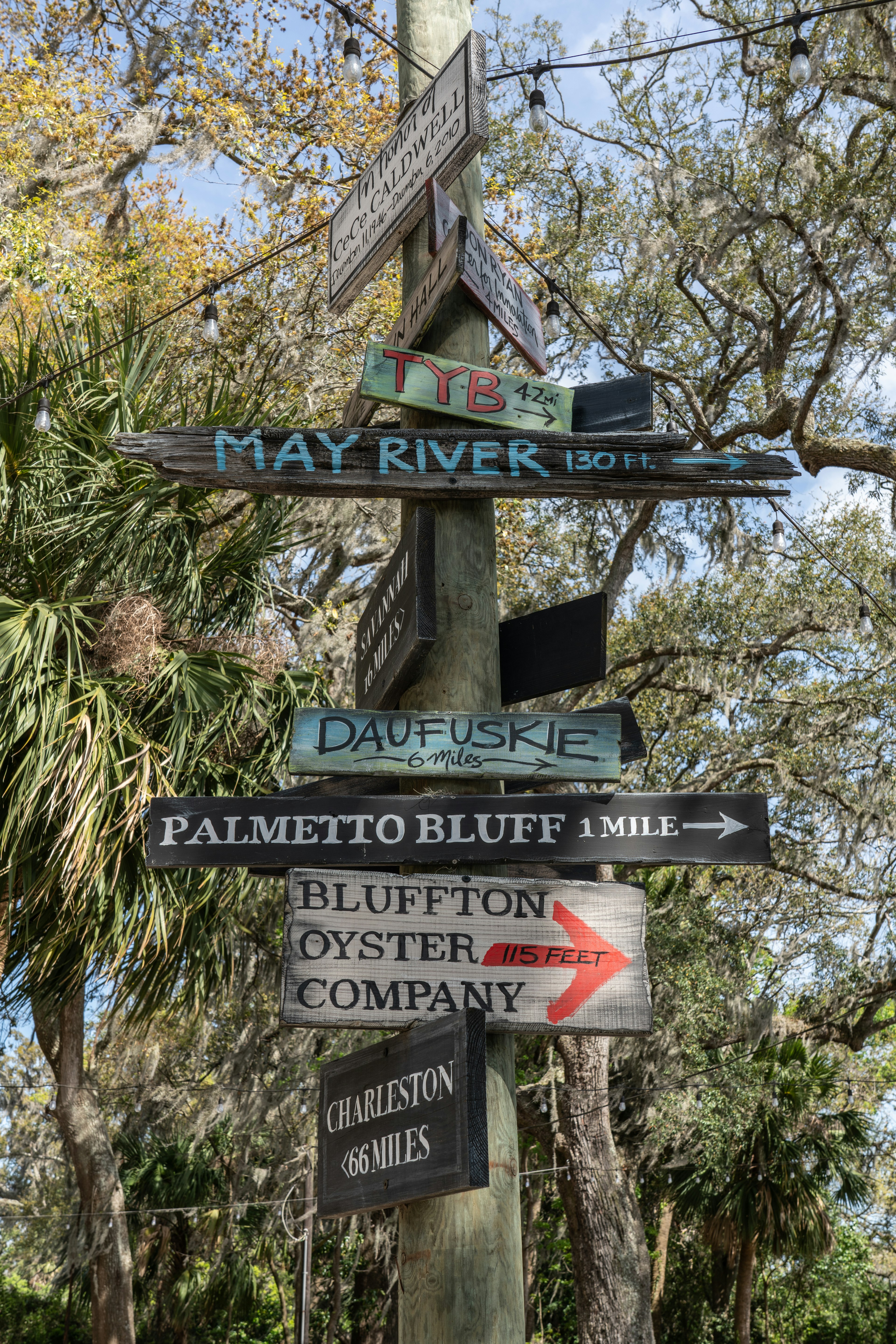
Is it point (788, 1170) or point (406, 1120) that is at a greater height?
point (406, 1120)

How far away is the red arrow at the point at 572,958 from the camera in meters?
2.62

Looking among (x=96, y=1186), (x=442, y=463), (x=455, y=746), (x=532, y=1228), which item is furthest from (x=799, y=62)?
(x=532, y=1228)

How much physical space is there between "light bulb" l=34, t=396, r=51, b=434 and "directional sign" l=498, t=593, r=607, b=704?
4350 millimetres

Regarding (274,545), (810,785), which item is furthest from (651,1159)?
(274,545)

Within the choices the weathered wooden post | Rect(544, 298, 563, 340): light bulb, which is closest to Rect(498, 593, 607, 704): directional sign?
the weathered wooden post

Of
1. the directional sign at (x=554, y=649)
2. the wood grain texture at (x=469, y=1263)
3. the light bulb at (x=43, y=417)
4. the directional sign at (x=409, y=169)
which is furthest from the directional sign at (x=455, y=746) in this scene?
the light bulb at (x=43, y=417)

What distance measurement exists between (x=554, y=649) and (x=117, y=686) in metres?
4.05

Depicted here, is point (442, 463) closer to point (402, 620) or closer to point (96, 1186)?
point (402, 620)

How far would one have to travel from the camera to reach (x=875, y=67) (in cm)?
1027

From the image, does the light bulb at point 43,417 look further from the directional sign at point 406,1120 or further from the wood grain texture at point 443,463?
the directional sign at point 406,1120

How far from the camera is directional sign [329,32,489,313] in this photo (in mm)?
3160

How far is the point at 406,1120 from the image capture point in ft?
7.95

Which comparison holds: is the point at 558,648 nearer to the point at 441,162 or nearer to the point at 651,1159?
the point at 441,162

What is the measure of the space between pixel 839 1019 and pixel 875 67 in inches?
401
